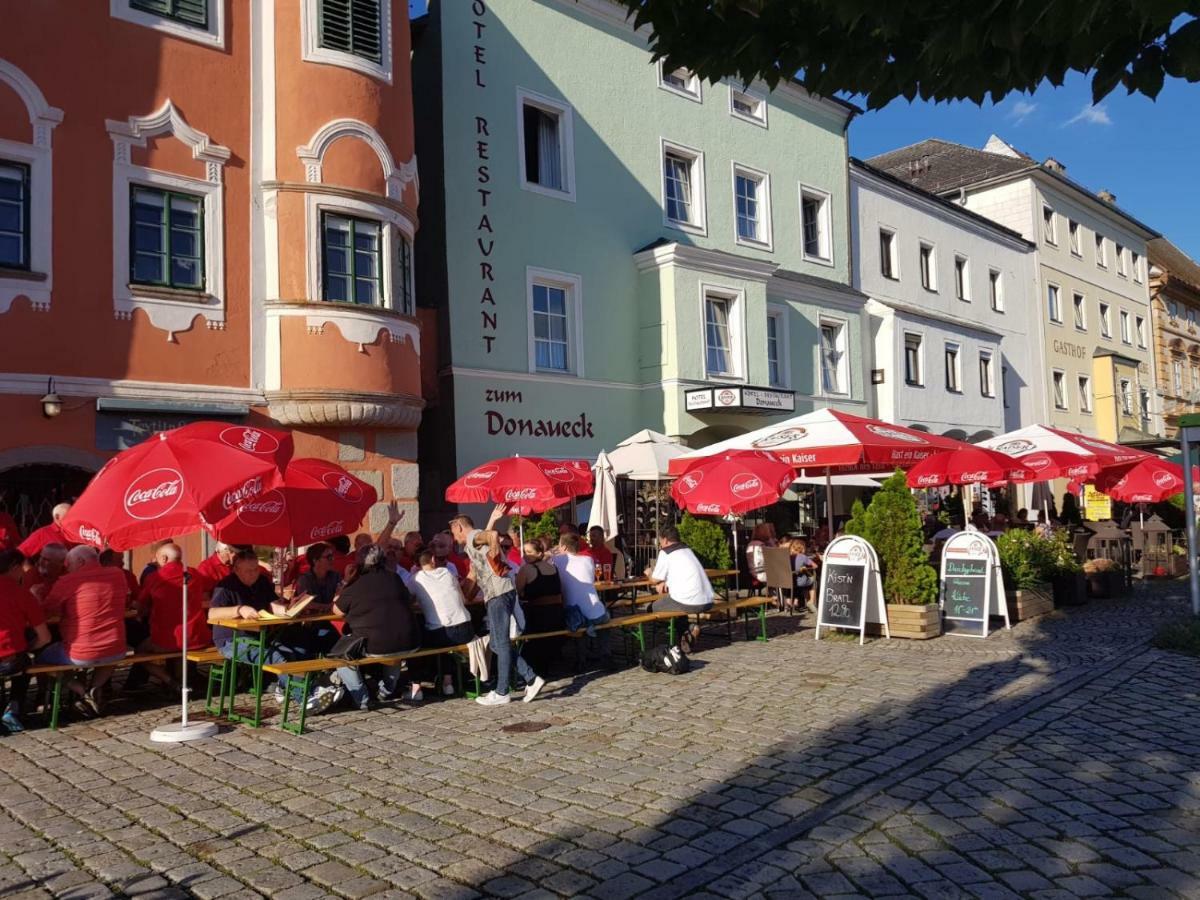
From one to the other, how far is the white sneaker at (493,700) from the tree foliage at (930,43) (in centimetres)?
572

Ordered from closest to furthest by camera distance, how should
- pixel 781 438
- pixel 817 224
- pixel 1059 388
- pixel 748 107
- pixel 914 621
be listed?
pixel 914 621
pixel 781 438
pixel 748 107
pixel 817 224
pixel 1059 388

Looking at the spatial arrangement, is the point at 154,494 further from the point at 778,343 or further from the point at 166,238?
the point at 778,343

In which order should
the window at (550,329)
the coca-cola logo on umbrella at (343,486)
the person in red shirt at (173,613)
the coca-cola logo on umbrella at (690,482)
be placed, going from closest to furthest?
the person in red shirt at (173,613), the coca-cola logo on umbrella at (343,486), the coca-cola logo on umbrella at (690,482), the window at (550,329)

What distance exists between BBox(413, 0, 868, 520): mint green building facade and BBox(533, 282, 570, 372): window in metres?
0.04

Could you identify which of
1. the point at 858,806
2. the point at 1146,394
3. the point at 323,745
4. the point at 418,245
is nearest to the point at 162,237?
the point at 418,245

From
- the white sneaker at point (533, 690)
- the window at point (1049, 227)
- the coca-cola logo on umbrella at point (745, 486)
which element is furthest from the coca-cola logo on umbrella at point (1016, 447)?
the window at point (1049, 227)

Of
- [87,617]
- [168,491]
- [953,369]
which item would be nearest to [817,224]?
[953,369]

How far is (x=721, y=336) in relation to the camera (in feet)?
72.6

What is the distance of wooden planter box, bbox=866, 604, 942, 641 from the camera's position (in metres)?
11.7

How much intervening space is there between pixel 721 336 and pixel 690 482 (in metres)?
9.71

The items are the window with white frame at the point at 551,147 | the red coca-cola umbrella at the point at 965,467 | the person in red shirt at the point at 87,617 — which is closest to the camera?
the person in red shirt at the point at 87,617

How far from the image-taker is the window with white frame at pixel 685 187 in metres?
22.4

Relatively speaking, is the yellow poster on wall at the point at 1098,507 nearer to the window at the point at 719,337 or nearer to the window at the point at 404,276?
the window at the point at 719,337

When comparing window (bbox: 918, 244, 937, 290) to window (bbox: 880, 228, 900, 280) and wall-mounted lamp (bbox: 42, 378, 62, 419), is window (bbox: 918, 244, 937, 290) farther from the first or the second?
wall-mounted lamp (bbox: 42, 378, 62, 419)
